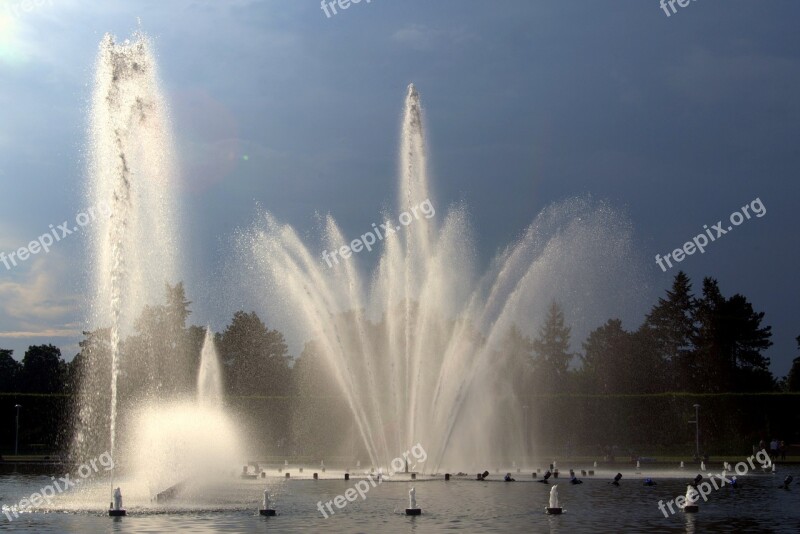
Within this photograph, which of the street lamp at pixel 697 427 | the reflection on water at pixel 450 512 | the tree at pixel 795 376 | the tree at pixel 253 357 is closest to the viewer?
the reflection on water at pixel 450 512

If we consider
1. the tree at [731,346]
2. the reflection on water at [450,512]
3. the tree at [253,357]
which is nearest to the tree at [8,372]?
the tree at [253,357]

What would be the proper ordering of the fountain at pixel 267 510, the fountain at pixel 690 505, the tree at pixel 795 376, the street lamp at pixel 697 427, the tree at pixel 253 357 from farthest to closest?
the tree at pixel 795 376 < the tree at pixel 253 357 < the street lamp at pixel 697 427 < the fountain at pixel 690 505 < the fountain at pixel 267 510

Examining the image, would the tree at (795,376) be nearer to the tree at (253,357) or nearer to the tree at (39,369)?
the tree at (253,357)

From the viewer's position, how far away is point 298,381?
103500mm

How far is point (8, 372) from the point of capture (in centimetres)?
16388

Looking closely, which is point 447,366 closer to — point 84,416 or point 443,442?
point 443,442

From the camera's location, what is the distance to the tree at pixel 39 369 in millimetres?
150000

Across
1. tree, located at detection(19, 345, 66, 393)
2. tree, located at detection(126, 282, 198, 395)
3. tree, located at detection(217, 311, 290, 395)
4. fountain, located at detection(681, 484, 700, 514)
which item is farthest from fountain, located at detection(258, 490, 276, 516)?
tree, located at detection(19, 345, 66, 393)

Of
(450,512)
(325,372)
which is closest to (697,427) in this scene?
(325,372)

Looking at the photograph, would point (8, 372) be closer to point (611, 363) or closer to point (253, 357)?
point (253, 357)

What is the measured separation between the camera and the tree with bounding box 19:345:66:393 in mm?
150000

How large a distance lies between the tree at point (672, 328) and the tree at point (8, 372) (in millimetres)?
97640

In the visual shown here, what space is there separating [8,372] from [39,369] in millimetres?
15780

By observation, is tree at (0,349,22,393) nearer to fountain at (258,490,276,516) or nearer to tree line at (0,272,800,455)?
tree line at (0,272,800,455)
